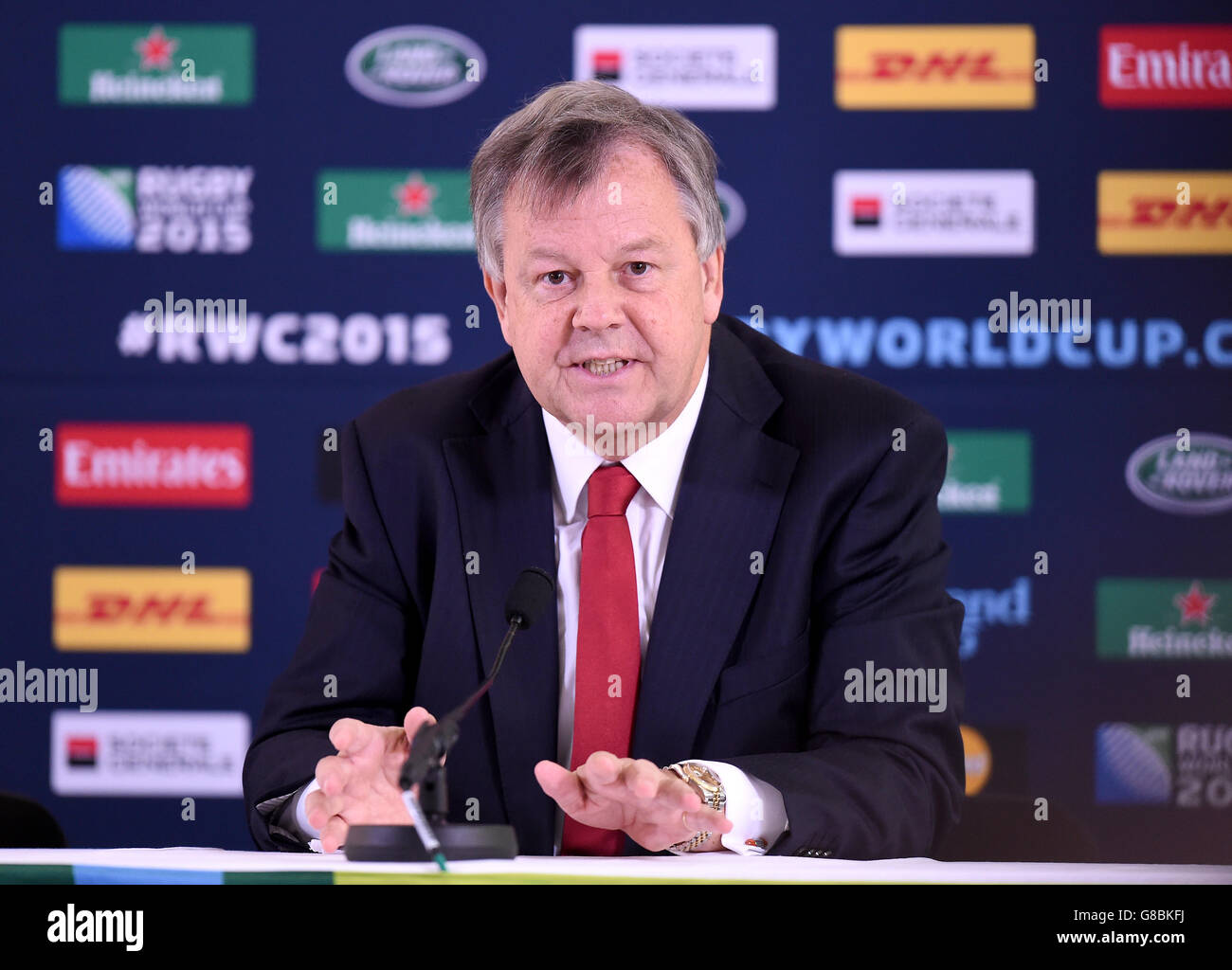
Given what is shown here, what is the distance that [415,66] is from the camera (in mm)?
3391

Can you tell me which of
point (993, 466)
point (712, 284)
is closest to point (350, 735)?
point (712, 284)

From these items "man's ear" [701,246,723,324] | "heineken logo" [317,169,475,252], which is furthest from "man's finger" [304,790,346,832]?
"heineken logo" [317,169,475,252]

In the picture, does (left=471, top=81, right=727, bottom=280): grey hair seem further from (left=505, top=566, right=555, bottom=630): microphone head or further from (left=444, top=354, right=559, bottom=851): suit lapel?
(left=505, top=566, right=555, bottom=630): microphone head

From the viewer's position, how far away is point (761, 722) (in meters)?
1.77

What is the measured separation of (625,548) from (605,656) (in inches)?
6.3

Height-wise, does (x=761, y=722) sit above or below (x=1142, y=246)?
below

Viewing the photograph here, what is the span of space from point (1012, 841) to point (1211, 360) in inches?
77.5

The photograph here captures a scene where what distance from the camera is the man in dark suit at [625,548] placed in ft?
5.69

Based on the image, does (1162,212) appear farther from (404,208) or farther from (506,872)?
(506,872)

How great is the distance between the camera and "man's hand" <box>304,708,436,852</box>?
1.45 metres

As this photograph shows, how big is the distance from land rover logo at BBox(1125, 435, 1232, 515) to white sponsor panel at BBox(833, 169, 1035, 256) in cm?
65
